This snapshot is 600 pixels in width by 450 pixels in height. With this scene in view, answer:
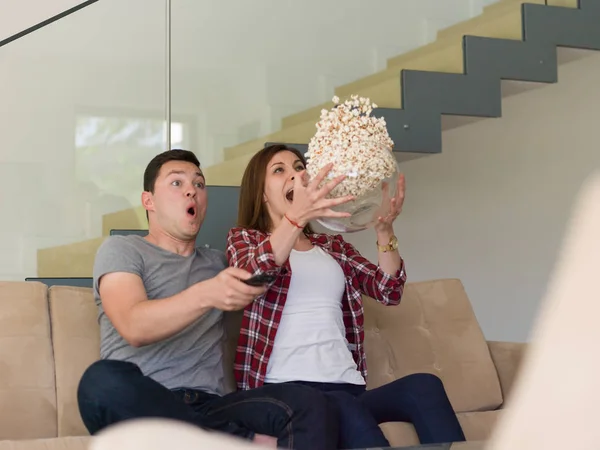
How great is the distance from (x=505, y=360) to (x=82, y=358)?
1.44 m

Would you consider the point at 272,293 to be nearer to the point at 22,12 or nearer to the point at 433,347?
the point at 433,347

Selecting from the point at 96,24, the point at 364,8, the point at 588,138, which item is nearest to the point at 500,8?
the point at 364,8

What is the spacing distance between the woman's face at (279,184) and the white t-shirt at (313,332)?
149mm

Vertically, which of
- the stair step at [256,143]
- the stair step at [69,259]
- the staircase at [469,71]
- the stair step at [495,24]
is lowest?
the stair step at [69,259]

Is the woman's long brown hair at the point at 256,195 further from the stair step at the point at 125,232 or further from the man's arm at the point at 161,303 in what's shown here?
the stair step at the point at 125,232

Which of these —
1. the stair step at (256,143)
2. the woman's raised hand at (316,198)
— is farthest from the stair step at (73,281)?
the woman's raised hand at (316,198)

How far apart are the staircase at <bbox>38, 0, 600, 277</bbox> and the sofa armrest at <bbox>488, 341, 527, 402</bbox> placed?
1139 mm

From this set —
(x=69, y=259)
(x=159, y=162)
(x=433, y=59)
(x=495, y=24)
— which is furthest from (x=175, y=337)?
(x=495, y=24)

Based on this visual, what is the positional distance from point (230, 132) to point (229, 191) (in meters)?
0.25

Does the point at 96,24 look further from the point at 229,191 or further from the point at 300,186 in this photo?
the point at 300,186

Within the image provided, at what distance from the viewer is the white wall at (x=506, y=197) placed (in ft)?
16.0

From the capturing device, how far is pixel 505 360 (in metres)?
2.99

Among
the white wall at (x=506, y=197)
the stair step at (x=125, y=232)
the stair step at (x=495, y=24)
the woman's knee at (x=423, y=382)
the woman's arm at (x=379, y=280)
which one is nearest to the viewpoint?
the woman's knee at (x=423, y=382)

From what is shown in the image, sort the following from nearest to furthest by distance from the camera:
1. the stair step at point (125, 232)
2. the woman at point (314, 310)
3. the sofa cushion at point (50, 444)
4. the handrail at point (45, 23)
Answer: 1. the sofa cushion at point (50, 444)
2. the woman at point (314, 310)
3. the stair step at point (125, 232)
4. the handrail at point (45, 23)
